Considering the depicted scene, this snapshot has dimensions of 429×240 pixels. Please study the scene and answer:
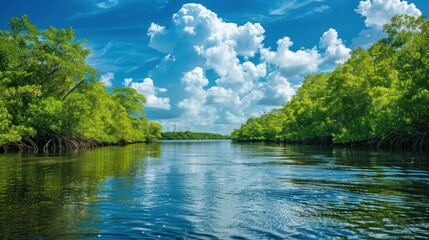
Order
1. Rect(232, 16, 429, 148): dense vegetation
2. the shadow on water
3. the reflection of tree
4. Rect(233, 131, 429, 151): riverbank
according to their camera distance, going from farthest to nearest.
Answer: Rect(233, 131, 429, 151): riverbank → Rect(232, 16, 429, 148): dense vegetation → the reflection of tree → the shadow on water

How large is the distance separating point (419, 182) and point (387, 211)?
6.44 meters

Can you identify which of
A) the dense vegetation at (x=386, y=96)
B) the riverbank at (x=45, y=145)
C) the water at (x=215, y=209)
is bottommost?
the water at (x=215, y=209)

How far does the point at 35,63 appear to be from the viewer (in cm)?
4544

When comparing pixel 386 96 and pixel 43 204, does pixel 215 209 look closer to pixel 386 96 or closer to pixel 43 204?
pixel 43 204

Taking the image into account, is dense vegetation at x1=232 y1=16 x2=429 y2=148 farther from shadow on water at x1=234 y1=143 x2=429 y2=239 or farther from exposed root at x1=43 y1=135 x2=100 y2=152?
exposed root at x1=43 y1=135 x2=100 y2=152

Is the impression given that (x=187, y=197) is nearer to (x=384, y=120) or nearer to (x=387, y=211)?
(x=387, y=211)

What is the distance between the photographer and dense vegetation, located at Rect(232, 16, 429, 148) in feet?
114

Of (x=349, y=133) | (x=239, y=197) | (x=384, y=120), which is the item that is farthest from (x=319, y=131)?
(x=239, y=197)

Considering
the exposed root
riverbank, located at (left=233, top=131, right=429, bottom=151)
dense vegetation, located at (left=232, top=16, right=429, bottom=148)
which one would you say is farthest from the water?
the exposed root

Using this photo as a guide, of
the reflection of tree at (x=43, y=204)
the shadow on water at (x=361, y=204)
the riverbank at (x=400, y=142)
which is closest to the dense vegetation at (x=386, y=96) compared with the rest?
the riverbank at (x=400, y=142)

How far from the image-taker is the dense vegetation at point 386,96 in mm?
34844

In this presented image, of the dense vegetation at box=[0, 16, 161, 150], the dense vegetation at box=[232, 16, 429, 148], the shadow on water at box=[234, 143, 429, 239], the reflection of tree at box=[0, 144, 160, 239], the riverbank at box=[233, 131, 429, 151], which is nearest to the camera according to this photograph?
the shadow on water at box=[234, 143, 429, 239]

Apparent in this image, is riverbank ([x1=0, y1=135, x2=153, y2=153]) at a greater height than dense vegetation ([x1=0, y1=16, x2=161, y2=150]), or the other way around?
dense vegetation ([x1=0, y1=16, x2=161, y2=150])

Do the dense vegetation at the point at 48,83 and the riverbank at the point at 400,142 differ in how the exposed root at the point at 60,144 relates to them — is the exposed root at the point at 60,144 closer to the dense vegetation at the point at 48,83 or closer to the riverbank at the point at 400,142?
the dense vegetation at the point at 48,83
